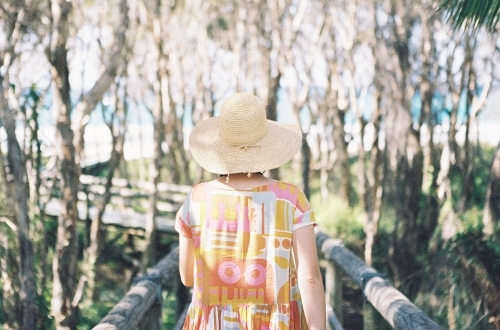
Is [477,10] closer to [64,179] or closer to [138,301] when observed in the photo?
[138,301]

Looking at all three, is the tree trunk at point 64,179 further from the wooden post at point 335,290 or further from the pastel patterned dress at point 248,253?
the pastel patterned dress at point 248,253

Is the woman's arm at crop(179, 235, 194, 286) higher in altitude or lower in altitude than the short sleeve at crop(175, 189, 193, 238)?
lower

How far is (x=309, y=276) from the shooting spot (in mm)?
2041

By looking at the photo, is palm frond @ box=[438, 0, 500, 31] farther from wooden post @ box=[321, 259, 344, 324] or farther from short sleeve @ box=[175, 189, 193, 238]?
short sleeve @ box=[175, 189, 193, 238]

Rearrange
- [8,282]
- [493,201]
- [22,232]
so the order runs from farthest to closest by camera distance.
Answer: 1. [493,201]
2. [8,282]
3. [22,232]

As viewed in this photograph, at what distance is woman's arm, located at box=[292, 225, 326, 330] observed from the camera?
204 centimetres

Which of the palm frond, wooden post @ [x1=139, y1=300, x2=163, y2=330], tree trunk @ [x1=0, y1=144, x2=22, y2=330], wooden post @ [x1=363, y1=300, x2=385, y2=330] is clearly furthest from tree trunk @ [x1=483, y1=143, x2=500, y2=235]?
tree trunk @ [x1=0, y1=144, x2=22, y2=330]

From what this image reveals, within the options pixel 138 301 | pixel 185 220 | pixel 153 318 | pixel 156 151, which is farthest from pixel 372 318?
pixel 156 151

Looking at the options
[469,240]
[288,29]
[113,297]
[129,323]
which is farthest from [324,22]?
[129,323]

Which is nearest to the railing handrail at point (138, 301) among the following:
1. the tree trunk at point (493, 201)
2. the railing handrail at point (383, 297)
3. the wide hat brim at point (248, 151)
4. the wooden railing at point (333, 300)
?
the wooden railing at point (333, 300)

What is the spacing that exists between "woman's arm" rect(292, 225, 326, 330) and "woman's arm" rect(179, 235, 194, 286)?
1.20ft

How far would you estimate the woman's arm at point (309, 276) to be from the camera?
204 cm

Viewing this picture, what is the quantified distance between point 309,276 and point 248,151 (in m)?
0.45

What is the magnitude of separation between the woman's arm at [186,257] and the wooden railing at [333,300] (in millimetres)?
382
